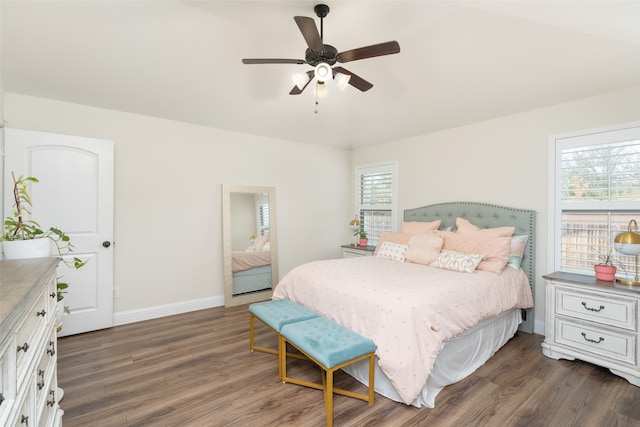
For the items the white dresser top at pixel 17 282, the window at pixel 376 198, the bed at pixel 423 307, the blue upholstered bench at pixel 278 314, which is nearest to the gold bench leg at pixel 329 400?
the bed at pixel 423 307

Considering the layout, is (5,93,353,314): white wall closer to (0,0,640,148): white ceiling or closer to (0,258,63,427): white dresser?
(0,0,640,148): white ceiling

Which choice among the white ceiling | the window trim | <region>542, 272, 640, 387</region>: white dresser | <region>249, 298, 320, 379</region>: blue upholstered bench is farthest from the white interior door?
the window trim

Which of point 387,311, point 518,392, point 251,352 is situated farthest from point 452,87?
point 251,352

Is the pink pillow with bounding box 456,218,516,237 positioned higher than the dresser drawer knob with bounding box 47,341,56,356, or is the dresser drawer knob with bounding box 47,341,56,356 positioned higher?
the pink pillow with bounding box 456,218,516,237

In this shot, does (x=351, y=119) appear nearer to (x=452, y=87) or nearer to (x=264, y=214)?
(x=452, y=87)

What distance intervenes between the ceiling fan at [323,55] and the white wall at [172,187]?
2.06 meters

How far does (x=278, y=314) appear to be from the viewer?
2.56 m

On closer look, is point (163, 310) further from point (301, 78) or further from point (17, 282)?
point (301, 78)

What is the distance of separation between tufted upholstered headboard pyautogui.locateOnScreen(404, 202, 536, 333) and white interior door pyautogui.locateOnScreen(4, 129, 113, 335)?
3985mm

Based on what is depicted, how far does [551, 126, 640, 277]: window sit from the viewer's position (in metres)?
2.75

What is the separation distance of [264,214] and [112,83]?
2.38 meters

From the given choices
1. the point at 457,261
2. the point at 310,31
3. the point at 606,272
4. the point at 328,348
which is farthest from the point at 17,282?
the point at 606,272

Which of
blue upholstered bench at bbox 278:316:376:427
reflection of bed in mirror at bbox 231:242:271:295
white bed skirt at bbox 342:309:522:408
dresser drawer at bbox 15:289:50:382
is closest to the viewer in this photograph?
dresser drawer at bbox 15:289:50:382

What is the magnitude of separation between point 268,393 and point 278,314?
582mm
